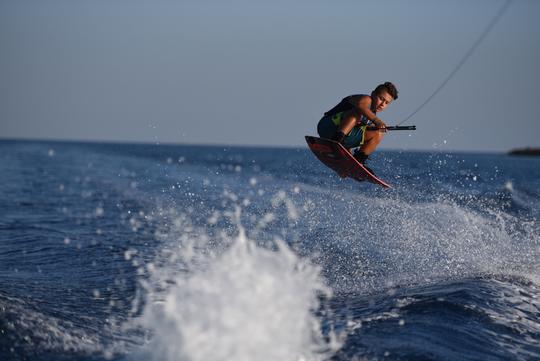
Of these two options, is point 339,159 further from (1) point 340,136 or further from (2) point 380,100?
(2) point 380,100

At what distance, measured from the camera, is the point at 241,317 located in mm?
4695

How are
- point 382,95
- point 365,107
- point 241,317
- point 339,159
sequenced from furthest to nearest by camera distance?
point 339,159 → point 382,95 → point 365,107 → point 241,317

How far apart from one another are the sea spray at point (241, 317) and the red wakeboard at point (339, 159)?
136 inches

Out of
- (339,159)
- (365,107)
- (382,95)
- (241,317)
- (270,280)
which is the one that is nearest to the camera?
(241,317)

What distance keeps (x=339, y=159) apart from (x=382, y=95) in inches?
43.8

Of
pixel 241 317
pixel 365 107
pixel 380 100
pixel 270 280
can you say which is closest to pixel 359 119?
pixel 365 107

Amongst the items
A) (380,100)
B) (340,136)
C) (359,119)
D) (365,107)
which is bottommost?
(340,136)

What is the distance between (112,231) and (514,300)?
783cm

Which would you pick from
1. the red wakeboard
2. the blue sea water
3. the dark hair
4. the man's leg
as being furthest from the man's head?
the blue sea water

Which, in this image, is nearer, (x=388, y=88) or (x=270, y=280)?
(x=270, y=280)

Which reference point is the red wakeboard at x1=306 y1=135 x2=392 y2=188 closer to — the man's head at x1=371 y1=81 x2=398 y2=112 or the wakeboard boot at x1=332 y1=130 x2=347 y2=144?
the wakeboard boot at x1=332 y1=130 x2=347 y2=144

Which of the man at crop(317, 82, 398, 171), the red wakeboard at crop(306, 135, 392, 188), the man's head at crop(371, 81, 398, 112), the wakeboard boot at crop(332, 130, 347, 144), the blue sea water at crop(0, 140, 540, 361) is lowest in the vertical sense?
the blue sea water at crop(0, 140, 540, 361)

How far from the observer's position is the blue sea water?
484 centimetres

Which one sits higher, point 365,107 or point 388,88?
point 388,88
